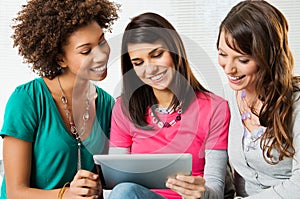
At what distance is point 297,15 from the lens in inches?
119

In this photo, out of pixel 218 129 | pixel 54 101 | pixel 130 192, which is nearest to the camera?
pixel 130 192

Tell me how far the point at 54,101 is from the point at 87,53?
0.22m

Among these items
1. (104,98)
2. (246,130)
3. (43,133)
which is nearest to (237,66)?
(246,130)

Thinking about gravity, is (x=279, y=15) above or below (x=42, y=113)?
above

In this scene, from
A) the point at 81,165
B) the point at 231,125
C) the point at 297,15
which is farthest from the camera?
the point at 297,15

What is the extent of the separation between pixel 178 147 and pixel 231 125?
0.20 meters

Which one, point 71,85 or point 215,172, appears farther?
point 71,85

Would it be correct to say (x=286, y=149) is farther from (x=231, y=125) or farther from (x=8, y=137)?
(x=8, y=137)

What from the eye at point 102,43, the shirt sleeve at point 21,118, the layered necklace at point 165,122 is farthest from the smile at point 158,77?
the shirt sleeve at point 21,118

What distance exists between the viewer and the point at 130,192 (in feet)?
5.23

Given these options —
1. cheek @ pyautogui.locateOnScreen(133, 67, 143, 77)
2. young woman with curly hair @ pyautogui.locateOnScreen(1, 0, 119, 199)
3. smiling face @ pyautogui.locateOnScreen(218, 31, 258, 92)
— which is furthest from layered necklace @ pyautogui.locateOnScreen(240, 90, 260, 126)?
young woman with curly hair @ pyautogui.locateOnScreen(1, 0, 119, 199)

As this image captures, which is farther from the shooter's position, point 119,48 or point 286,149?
point 119,48

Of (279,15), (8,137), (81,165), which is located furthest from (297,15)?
(8,137)

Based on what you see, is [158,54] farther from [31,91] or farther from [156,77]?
[31,91]
